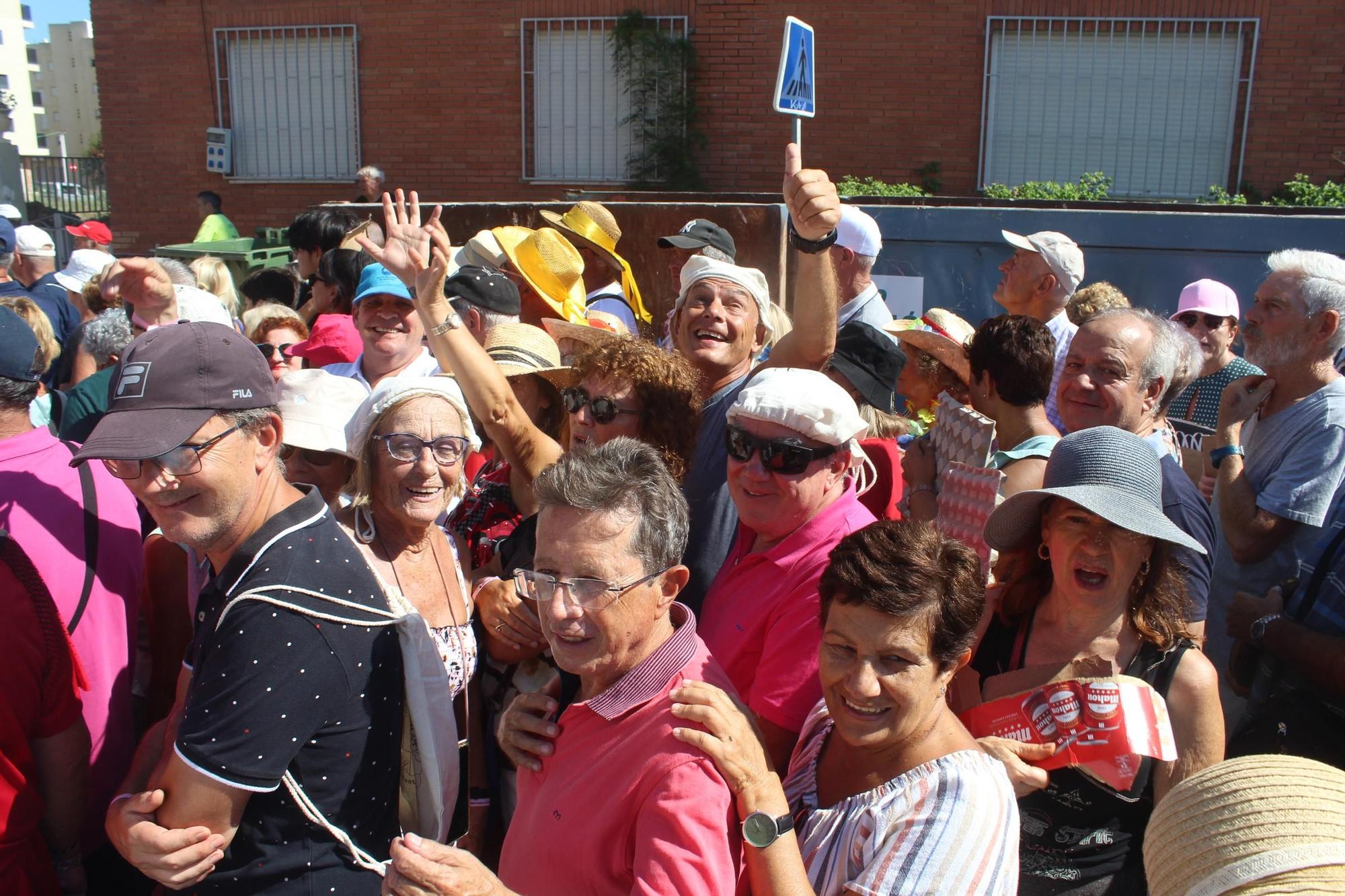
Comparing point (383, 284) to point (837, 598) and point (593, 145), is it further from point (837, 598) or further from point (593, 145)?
point (593, 145)

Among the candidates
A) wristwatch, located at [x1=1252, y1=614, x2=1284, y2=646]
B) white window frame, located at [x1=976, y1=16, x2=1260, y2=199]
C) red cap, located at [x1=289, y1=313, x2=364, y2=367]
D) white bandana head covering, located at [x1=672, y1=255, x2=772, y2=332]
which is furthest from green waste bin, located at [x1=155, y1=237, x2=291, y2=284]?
wristwatch, located at [x1=1252, y1=614, x2=1284, y2=646]

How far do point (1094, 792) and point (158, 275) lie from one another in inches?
166

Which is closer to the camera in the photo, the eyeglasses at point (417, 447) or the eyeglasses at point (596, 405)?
the eyeglasses at point (417, 447)

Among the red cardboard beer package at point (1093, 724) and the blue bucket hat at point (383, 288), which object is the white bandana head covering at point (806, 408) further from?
the blue bucket hat at point (383, 288)

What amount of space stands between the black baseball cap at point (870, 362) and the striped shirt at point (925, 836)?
2.04 m

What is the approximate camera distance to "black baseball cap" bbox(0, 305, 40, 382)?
8.49 feet

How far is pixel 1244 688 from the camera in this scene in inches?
123

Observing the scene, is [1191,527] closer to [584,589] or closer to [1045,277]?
[584,589]

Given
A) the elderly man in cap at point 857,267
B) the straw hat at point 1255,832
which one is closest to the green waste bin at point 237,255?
the elderly man in cap at point 857,267

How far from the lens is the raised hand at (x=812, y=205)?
9.27ft

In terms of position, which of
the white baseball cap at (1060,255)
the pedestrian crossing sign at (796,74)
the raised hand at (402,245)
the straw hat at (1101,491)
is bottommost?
the straw hat at (1101,491)

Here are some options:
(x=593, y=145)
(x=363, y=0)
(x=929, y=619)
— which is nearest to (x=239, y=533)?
(x=929, y=619)

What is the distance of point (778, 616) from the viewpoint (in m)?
2.24

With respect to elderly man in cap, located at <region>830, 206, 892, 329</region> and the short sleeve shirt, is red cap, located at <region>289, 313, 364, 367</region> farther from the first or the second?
the short sleeve shirt
